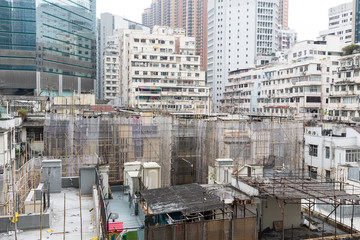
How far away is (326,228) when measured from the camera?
12.5 m

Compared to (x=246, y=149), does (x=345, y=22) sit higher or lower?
higher

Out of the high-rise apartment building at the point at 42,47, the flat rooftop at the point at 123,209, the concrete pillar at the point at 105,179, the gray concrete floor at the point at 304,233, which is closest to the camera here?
the flat rooftop at the point at 123,209

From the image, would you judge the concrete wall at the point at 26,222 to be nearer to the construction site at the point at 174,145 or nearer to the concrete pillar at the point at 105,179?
the concrete pillar at the point at 105,179

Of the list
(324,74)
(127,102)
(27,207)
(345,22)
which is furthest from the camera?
(345,22)

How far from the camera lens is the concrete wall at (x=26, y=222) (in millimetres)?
7578

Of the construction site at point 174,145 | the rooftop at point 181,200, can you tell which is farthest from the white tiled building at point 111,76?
the rooftop at point 181,200

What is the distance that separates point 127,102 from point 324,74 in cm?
3022

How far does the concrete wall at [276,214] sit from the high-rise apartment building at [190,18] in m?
103

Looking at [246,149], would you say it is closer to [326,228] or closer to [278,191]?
[326,228]

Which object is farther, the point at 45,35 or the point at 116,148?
the point at 45,35

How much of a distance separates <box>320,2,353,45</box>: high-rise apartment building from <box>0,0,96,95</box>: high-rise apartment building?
6173 cm

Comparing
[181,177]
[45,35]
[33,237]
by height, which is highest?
[45,35]

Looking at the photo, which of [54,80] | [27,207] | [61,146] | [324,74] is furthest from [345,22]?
[27,207]

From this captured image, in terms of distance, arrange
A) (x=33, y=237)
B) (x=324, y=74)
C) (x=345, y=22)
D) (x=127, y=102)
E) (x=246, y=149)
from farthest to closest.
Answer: (x=345, y=22)
(x=127, y=102)
(x=324, y=74)
(x=246, y=149)
(x=33, y=237)
